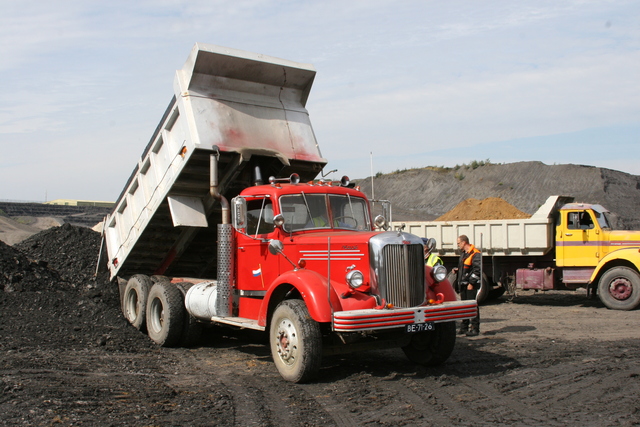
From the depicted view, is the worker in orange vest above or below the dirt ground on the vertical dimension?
above

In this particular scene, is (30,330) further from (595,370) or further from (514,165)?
(514,165)

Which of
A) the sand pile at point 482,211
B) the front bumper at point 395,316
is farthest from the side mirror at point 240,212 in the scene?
the sand pile at point 482,211

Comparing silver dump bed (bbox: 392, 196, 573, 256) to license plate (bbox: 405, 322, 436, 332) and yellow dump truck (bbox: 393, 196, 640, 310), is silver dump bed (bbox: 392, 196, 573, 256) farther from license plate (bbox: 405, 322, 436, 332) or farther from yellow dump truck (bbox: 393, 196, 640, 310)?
license plate (bbox: 405, 322, 436, 332)

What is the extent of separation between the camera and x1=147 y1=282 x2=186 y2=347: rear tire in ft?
30.9

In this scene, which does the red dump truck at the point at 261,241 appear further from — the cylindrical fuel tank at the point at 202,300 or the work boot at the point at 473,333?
the work boot at the point at 473,333

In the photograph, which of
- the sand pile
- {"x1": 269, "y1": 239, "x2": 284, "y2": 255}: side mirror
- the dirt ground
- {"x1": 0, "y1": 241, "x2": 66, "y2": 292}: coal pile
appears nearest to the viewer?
the dirt ground

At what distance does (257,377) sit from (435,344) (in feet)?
7.18

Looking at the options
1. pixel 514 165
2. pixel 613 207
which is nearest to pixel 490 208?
pixel 613 207

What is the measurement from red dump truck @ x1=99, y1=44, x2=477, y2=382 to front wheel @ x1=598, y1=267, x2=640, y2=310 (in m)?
8.23

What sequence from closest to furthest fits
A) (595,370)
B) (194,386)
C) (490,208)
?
(194,386) → (595,370) → (490,208)

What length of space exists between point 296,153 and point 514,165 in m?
38.5

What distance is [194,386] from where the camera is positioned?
6.91 metres

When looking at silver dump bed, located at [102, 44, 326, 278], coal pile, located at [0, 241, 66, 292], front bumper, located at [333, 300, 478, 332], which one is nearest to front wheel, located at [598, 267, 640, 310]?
silver dump bed, located at [102, 44, 326, 278]

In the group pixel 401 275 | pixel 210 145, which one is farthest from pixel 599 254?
pixel 210 145
